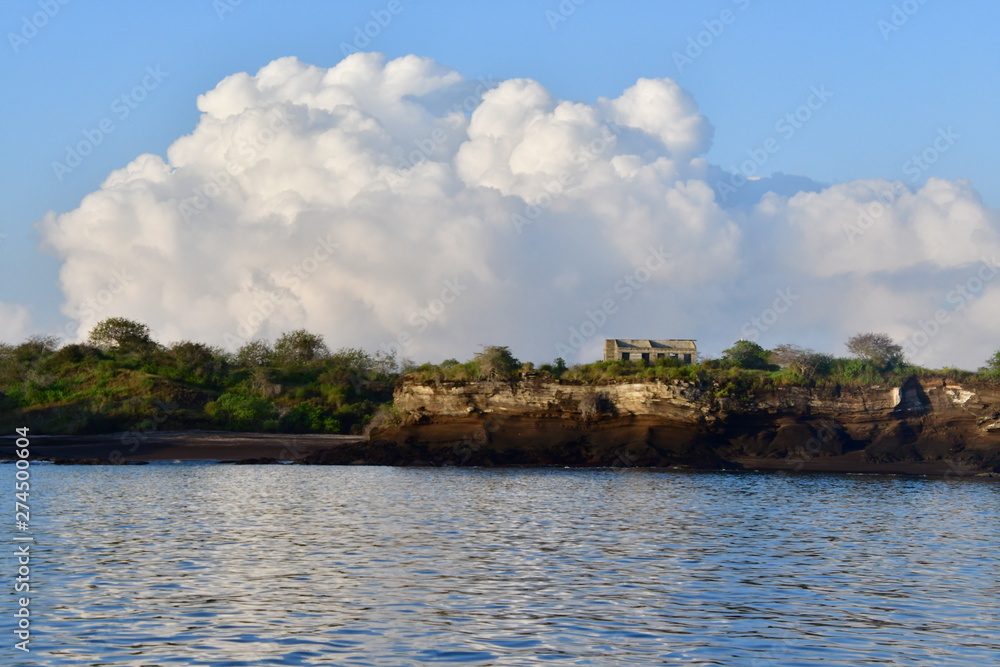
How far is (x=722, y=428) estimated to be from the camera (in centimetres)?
7212

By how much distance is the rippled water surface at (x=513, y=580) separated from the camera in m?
17.9

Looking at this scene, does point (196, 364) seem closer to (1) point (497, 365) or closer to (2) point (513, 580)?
(1) point (497, 365)

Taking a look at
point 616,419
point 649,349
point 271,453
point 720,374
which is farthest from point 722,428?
point 271,453

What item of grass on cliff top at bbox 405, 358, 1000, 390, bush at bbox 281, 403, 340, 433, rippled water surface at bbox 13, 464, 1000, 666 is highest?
grass on cliff top at bbox 405, 358, 1000, 390

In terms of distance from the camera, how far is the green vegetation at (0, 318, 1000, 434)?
7444cm

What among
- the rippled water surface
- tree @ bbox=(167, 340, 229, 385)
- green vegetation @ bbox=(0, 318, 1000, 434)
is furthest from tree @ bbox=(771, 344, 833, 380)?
tree @ bbox=(167, 340, 229, 385)

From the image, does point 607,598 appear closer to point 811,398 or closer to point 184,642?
point 184,642

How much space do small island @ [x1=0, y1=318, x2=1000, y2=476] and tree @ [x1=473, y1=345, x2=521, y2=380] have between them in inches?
4.2

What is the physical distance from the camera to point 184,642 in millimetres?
17906

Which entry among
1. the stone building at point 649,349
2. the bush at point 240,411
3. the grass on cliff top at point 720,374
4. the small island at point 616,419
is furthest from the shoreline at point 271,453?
the stone building at point 649,349

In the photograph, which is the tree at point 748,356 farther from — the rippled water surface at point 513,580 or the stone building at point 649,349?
the rippled water surface at point 513,580

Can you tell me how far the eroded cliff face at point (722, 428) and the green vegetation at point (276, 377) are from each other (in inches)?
40.3

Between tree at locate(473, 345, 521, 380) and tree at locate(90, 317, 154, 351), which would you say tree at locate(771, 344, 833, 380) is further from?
tree at locate(90, 317, 154, 351)

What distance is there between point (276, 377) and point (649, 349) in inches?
1572
